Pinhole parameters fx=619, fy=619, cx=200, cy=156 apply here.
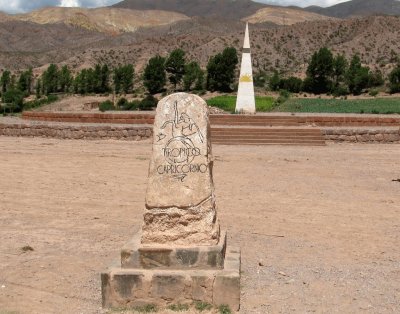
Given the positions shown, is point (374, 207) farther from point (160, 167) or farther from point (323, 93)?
point (323, 93)

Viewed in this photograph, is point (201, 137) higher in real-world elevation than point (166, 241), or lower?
higher

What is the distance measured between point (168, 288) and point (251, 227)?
3.27 metres

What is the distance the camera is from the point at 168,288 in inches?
206

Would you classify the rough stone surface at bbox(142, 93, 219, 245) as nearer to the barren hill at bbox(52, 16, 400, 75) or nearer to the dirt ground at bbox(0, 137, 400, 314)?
the dirt ground at bbox(0, 137, 400, 314)

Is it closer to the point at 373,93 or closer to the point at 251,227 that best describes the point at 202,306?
the point at 251,227

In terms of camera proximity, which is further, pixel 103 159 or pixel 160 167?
pixel 103 159

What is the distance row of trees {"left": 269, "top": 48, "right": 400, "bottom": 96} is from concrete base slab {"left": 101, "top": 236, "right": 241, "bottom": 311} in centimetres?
4826

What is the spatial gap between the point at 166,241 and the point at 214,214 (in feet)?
1.62

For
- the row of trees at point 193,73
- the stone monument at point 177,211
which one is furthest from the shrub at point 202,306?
the row of trees at point 193,73

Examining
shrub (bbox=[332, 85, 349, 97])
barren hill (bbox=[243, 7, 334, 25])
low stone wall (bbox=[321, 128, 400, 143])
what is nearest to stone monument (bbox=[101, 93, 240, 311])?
low stone wall (bbox=[321, 128, 400, 143])

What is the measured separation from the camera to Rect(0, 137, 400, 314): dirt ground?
5621 millimetres

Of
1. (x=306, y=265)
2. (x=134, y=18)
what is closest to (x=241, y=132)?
(x=306, y=265)

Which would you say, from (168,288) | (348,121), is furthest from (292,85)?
(168,288)

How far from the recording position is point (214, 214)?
5.57 meters
